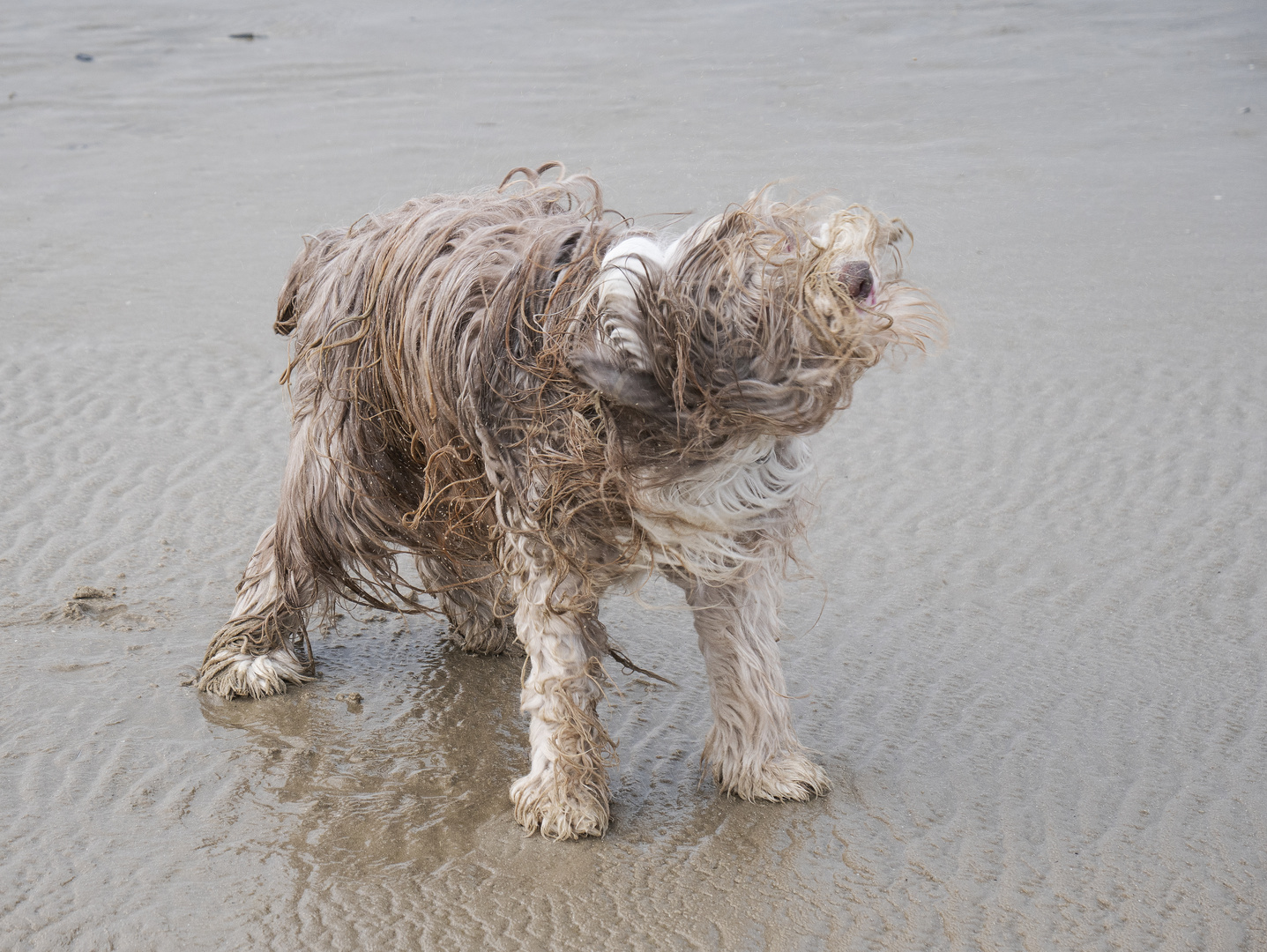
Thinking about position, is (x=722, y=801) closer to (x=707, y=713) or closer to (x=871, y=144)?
(x=707, y=713)

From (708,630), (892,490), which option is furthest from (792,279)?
(892,490)

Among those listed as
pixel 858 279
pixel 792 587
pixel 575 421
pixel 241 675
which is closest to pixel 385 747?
pixel 241 675

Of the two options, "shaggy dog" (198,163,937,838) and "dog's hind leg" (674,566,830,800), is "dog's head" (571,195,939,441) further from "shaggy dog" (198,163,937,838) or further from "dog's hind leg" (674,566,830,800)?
"dog's hind leg" (674,566,830,800)

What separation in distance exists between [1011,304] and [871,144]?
2810mm

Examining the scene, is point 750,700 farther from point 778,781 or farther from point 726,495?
point 726,495

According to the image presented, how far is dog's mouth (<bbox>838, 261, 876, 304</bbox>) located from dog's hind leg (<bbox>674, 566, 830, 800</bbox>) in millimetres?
1038

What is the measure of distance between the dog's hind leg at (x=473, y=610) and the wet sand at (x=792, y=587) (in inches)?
3.3

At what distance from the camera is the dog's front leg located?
3.09 meters

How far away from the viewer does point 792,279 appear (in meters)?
2.38

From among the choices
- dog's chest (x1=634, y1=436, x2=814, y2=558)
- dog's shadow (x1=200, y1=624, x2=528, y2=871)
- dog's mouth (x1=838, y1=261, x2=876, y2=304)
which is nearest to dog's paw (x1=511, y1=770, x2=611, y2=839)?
dog's shadow (x1=200, y1=624, x2=528, y2=871)

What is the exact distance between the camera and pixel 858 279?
92.9 inches

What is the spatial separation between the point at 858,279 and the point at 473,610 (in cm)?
227

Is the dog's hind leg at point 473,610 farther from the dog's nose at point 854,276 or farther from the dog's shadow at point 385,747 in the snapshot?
the dog's nose at point 854,276

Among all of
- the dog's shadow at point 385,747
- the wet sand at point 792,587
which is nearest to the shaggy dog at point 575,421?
the dog's shadow at point 385,747
